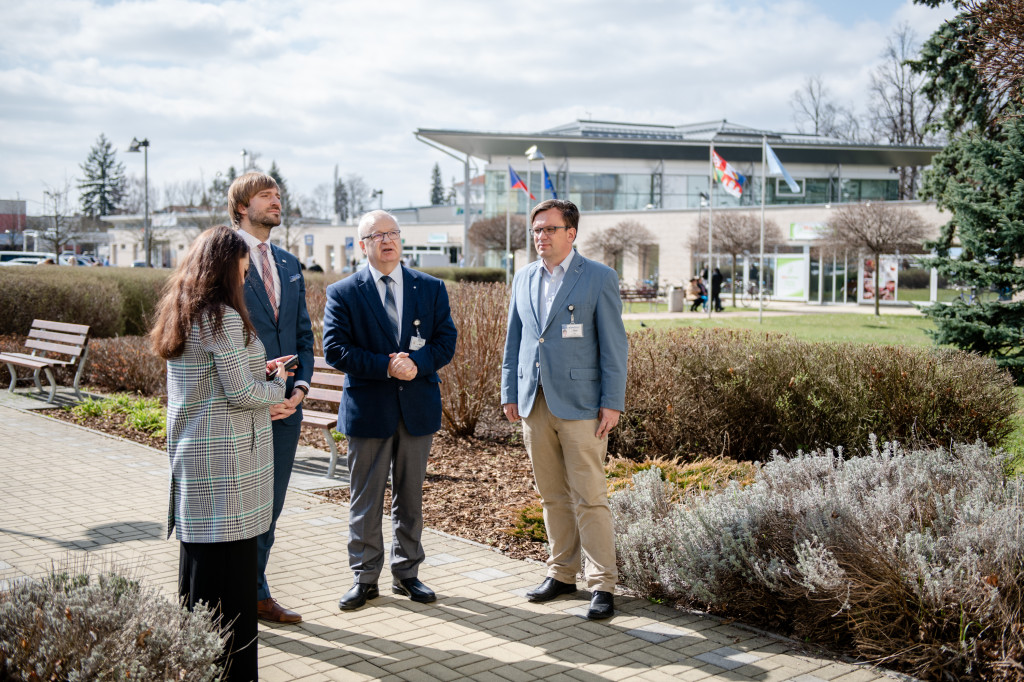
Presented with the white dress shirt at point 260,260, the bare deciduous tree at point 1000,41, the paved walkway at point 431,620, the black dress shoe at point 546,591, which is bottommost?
the paved walkway at point 431,620

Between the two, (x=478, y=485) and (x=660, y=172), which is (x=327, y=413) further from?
(x=660, y=172)

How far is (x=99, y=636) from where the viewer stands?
297 cm

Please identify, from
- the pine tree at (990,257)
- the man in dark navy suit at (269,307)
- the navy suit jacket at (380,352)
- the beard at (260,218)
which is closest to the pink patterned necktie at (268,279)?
the man in dark navy suit at (269,307)

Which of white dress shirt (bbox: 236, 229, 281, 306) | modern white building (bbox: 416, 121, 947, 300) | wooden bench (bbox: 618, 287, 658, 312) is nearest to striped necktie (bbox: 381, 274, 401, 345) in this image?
white dress shirt (bbox: 236, 229, 281, 306)

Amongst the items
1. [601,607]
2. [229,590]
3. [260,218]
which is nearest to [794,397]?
[601,607]

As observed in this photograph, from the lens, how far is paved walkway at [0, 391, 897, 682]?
400 centimetres

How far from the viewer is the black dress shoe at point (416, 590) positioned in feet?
16.0

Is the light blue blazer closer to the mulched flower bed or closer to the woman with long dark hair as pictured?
the mulched flower bed

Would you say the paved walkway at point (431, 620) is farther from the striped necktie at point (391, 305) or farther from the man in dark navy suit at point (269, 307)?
the striped necktie at point (391, 305)

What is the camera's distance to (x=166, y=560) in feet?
18.2

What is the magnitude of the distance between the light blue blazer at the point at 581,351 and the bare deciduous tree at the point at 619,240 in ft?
151

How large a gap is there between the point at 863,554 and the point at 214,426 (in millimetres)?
2977

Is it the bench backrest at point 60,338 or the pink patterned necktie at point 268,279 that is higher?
the pink patterned necktie at point 268,279

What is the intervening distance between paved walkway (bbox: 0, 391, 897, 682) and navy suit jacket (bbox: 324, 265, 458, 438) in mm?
969
